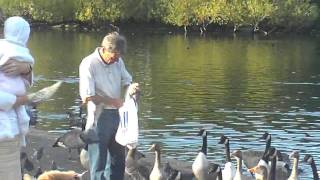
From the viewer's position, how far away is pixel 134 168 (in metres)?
10.5

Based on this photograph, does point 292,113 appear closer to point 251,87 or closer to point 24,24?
point 251,87

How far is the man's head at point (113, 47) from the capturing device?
7605mm

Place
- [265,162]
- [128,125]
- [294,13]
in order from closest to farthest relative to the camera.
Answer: [128,125] → [265,162] → [294,13]

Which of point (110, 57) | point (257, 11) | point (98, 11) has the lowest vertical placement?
point (98, 11)

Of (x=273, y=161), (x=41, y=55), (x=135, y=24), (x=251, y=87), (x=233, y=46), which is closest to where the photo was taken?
(x=273, y=161)

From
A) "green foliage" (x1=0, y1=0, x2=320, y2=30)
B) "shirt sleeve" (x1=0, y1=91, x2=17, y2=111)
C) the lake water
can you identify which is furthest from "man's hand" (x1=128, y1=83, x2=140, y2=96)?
"green foliage" (x1=0, y1=0, x2=320, y2=30)

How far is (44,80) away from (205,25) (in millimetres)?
44802

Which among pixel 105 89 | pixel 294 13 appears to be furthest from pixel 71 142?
pixel 294 13

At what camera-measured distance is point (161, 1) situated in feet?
242

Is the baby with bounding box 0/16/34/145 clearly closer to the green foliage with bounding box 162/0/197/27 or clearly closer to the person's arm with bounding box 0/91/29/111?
the person's arm with bounding box 0/91/29/111

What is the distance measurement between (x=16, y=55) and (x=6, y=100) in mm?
332

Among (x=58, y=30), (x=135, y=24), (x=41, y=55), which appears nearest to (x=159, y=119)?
(x=41, y=55)

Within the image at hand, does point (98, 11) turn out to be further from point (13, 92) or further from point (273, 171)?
point (13, 92)

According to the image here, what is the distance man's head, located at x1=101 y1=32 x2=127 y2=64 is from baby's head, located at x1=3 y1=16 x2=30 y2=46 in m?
2.34
